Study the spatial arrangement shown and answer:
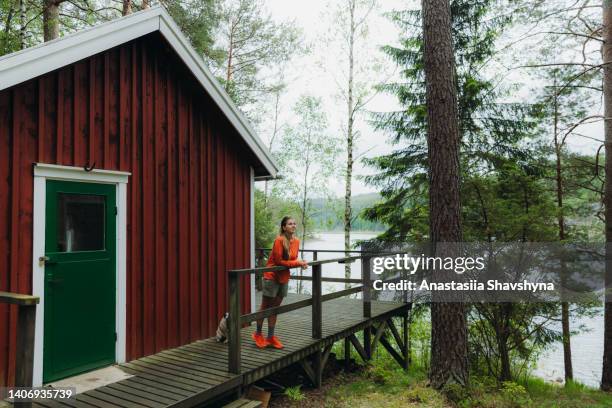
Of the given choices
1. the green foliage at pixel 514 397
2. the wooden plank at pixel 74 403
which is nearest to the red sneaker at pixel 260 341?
the wooden plank at pixel 74 403

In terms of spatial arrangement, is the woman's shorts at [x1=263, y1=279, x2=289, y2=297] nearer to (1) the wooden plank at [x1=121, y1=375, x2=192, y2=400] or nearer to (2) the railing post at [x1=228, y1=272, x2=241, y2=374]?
(2) the railing post at [x1=228, y1=272, x2=241, y2=374]

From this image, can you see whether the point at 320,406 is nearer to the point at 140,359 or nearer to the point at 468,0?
the point at 140,359

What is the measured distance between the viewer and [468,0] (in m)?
9.87

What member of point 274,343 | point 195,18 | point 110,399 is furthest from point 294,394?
point 195,18

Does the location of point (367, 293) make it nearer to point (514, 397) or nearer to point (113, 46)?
point (514, 397)

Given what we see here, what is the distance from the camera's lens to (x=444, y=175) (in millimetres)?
5785

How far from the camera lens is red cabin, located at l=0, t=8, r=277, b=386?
3994 millimetres

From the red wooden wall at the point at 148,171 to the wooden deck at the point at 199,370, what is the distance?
1.33 ft

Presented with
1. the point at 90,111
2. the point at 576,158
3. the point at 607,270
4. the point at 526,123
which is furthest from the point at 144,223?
the point at 576,158

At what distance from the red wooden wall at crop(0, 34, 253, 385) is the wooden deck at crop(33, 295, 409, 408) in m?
0.41

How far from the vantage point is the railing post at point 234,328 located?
174 inches

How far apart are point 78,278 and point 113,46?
2578 millimetres

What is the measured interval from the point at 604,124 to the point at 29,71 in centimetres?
1057

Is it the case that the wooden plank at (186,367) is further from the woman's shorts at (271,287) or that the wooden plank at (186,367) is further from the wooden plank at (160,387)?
the woman's shorts at (271,287)
